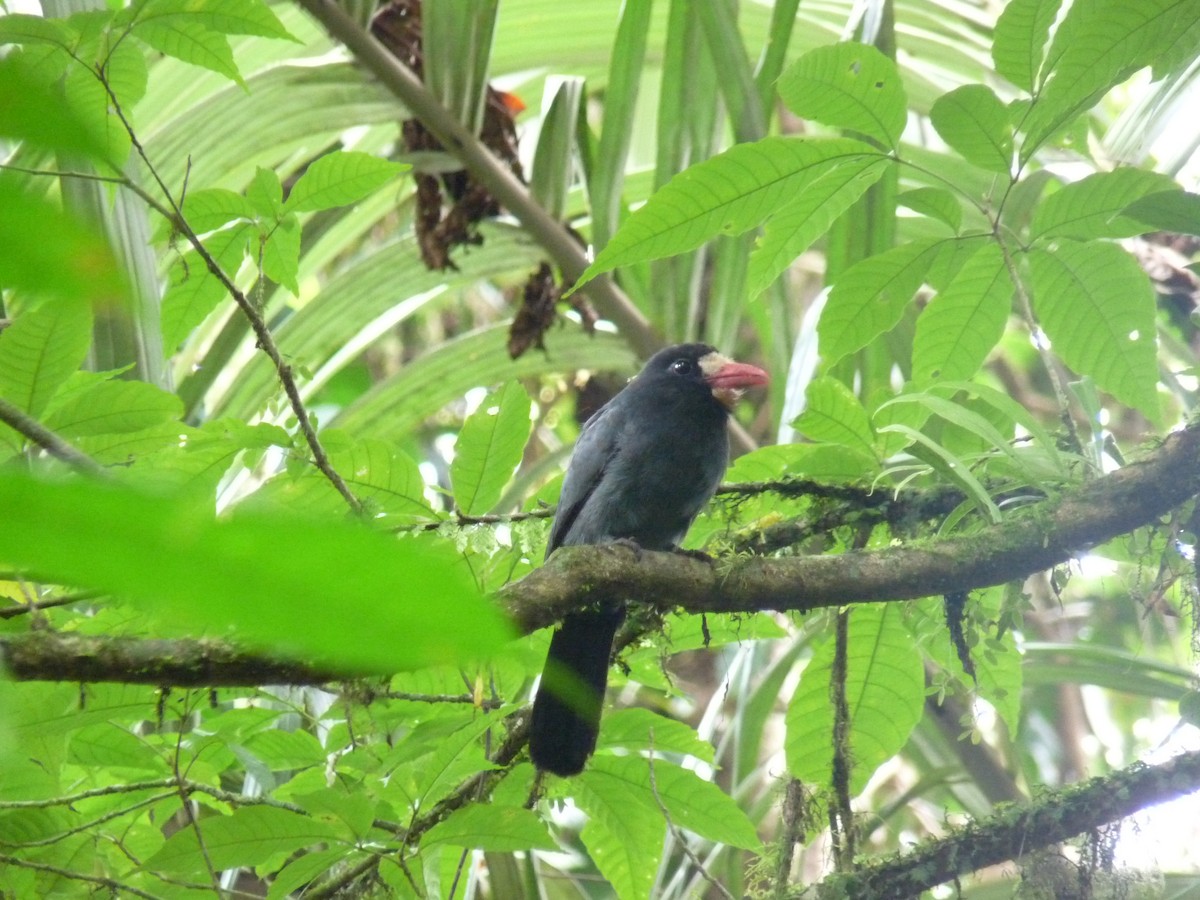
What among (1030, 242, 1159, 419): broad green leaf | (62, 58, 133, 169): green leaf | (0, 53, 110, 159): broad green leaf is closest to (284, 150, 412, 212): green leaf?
(62, 58, 133, 169): green leaf

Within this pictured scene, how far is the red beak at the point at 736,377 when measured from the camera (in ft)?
11.0

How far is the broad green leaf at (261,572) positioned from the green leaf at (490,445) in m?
2.03

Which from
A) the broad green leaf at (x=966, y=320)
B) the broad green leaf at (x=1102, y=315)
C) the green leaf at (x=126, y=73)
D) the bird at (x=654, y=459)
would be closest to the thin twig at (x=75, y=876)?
the bird at (x=654, y=459)

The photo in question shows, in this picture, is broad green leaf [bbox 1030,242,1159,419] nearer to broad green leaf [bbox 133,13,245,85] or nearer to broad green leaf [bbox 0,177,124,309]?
broad green leaf [bbox 133,13,245,85]

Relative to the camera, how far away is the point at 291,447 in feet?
7.67

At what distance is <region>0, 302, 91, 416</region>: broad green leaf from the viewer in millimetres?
2107

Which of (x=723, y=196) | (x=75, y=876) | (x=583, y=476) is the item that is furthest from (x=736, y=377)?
(x=75, y=876)

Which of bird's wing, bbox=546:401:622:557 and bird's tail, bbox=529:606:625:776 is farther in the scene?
bird's wing, bbox=546:401:622:557

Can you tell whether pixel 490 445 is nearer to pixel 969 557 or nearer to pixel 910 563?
pixel 910 563

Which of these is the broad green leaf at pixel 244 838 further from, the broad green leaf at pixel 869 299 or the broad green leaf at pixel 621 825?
the broad green leaf at pixel 869 299

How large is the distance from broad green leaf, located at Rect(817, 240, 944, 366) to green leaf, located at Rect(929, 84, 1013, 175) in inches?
9.7

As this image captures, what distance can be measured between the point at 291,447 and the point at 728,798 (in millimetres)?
1171

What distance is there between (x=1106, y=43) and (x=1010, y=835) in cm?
157

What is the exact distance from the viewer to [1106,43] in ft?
7.07
